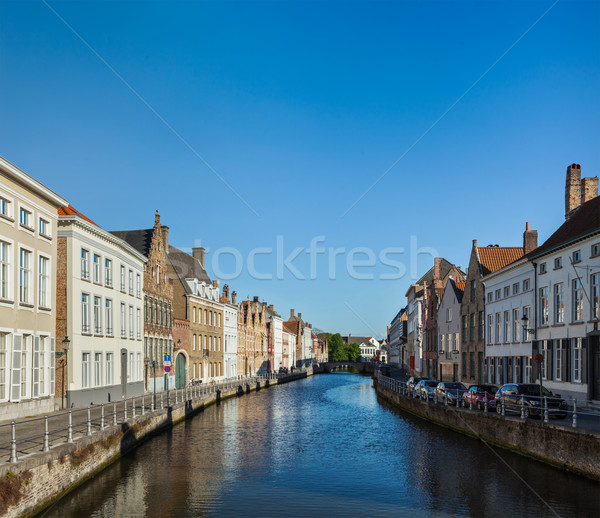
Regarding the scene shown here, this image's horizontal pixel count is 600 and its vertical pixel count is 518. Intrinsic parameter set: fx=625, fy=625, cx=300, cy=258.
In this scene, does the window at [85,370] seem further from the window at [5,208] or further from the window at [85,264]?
the window at [5,208]

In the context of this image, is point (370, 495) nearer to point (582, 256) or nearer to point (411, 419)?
point (582, 256)

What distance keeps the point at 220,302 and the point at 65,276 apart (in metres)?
41.4

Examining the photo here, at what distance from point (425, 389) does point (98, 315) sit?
21.2m

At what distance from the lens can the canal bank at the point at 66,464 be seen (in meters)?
13.9

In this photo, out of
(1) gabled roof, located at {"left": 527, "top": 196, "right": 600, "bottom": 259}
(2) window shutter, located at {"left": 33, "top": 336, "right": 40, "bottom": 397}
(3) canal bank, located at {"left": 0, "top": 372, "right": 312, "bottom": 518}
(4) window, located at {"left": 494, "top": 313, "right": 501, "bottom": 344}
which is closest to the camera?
(3) canal bank, located at {"left": 0, "top": 372, "right": 312, "bottom": 518}

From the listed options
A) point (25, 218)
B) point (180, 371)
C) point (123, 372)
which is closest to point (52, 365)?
point (25, 218)

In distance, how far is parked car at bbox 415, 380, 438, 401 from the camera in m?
40.2

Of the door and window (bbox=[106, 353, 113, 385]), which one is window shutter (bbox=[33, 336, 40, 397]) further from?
the door

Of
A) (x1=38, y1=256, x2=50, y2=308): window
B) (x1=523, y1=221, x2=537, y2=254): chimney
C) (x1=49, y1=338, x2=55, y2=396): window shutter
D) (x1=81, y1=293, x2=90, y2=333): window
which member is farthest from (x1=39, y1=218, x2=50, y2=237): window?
(x1=523, y1=221, x2=537, y2=254): chimney

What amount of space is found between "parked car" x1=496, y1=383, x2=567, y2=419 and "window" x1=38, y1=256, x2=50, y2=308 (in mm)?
21093

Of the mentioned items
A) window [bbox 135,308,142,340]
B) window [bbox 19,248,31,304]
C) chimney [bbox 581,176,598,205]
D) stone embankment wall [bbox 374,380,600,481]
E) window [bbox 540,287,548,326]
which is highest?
chimney [bbox 581,176,598,205]

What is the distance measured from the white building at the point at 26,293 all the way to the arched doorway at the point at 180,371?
25.9 m

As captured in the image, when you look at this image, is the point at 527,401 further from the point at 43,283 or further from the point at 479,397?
the point at 43,283

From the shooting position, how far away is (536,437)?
21766 millimetres
